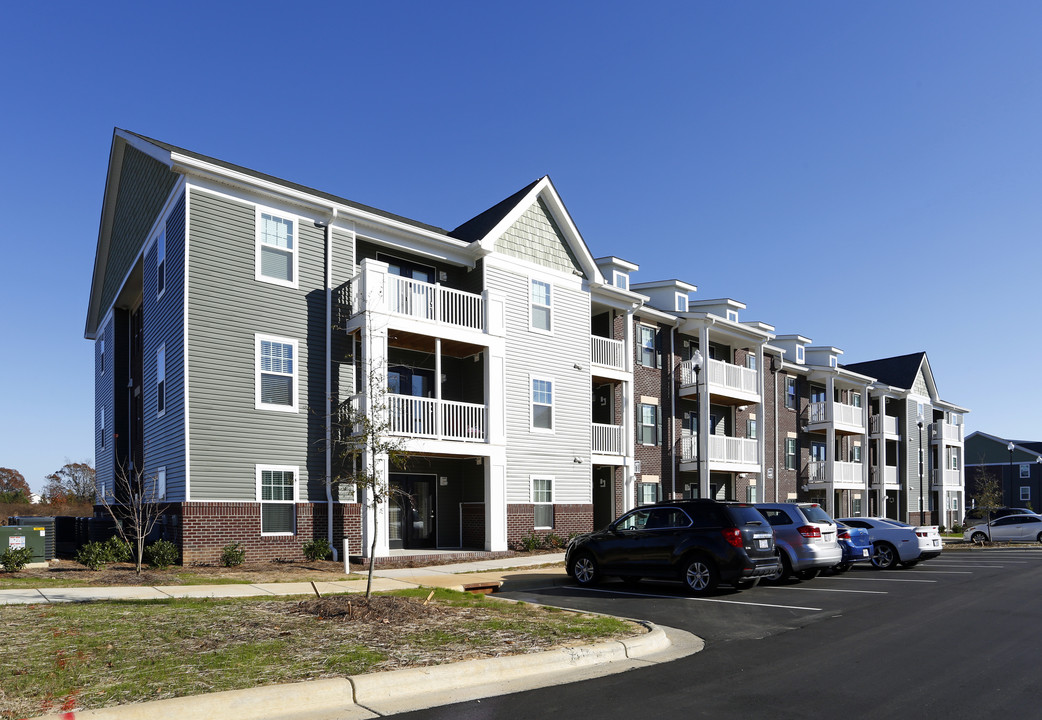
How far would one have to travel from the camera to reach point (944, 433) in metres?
56.2

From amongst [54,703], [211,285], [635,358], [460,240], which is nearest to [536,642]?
[54,703]

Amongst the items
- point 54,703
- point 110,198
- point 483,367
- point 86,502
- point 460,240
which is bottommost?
point 86,502

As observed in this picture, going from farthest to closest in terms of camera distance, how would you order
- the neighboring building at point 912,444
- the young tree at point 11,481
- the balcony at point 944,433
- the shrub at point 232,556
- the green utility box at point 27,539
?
the young tree at point 11,481
the balcony at point 944,433
the neighboring building at point 912,444
the shrub at point 232,556
the green utility box at point 27,539

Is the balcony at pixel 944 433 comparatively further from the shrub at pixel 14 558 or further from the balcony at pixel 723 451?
the shrub at pixel 14 558

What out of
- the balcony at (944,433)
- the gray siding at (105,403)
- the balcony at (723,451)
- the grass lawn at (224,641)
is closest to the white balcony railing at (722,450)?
the balcony at (723,451)

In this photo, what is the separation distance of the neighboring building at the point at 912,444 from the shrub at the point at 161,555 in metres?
39.9

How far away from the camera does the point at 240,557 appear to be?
18031 millimetres

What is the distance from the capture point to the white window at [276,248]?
20.0 m

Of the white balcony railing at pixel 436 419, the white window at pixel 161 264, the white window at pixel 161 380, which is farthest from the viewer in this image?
the white window at pixel 161 264

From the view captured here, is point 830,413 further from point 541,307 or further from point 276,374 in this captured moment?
point 276,374

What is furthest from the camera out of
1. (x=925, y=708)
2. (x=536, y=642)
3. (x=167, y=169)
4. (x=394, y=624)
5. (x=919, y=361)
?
(x=919, y=361)

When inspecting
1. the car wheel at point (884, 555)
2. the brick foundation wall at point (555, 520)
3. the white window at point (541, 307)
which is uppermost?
the white window at point (541, 307)

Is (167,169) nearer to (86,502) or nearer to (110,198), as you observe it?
(110,198)

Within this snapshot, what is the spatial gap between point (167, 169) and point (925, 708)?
20.3 metres
